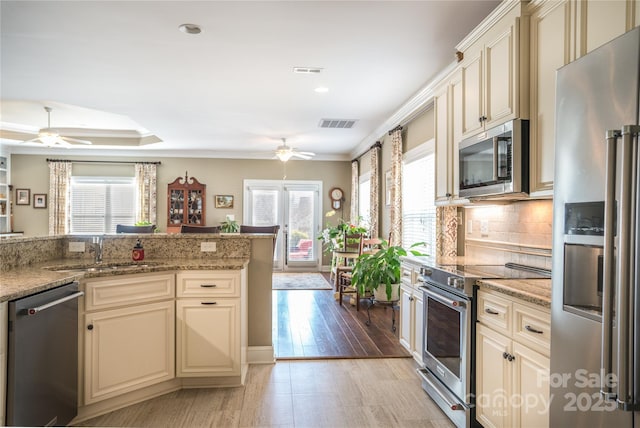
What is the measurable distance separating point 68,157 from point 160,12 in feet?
23.2

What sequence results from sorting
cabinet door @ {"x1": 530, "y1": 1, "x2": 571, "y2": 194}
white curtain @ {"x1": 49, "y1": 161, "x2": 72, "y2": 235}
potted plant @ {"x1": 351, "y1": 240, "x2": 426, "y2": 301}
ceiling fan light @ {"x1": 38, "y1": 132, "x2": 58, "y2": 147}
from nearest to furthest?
cabinet door @ {"x1": 530, "y1": 1, "x2": 571, "y2": 194} → potted plant @ {"x1": 351, "y1": 240, "x2": 426, "y2": 301} → ceiling fan light @ {"x1": 38, "y1": 132, "x2": 58, "y2": 147} → white curtain @ {"x1": 49, "y1": 161, "x2": 72, "y2": 235}

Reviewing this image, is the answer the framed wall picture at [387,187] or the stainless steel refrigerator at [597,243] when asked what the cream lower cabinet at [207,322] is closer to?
the stainless steel refrigerator at [597,243]

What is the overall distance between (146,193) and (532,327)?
323 inches

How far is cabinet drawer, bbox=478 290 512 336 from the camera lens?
1.97 meters

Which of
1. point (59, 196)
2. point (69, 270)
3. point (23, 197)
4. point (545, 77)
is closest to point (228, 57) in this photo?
point (69, 270)

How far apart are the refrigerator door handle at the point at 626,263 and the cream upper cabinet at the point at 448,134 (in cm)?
183

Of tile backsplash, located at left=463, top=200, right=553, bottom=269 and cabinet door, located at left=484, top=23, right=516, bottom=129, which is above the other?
cabinet door, located at left=484, top=23, right=516, bottom=129

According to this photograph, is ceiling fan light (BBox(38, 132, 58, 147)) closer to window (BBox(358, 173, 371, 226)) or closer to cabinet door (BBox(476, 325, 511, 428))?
window (BBox(358, 173, 371, 226))

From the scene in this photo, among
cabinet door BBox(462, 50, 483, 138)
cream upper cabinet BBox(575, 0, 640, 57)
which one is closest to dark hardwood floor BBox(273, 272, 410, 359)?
cabinet door BBox(462, 50, 483, 138)

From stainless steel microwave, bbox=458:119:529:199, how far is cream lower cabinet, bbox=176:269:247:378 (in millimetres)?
1820

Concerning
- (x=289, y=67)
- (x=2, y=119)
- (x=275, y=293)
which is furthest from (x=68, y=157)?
(x=289, y=67)

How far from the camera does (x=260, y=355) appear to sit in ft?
11.1

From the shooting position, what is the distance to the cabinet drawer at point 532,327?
1689 mm

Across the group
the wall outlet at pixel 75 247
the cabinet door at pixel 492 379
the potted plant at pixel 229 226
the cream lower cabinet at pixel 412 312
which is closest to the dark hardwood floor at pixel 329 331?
the cream lower cabinet at pixel 412 312
